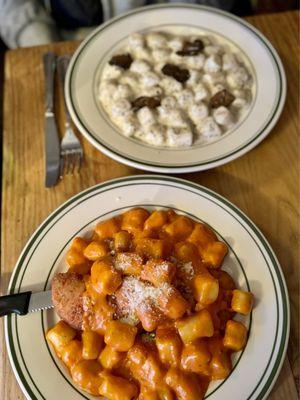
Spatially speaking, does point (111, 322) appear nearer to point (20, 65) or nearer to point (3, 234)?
point (3, 234)

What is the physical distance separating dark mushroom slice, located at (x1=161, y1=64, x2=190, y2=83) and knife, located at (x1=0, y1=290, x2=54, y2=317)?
74 centimetres

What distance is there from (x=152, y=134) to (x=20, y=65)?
590 millimetres

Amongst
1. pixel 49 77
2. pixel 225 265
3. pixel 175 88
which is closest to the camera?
pixel 225 265

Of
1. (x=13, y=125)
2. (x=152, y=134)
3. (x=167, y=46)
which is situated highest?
(x=167, y=46)

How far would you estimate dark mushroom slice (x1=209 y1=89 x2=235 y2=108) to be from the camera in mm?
1379

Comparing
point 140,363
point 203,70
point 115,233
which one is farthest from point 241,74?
point 140,363

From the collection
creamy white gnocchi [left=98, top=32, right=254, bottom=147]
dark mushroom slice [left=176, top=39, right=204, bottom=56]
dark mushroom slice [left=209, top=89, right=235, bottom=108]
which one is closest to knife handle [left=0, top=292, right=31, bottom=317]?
creamy white gnocchi [left=98, top=32, right=254, bottom=147]

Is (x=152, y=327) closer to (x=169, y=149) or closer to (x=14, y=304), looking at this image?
(x=14, y=304)

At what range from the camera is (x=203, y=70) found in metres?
1.48

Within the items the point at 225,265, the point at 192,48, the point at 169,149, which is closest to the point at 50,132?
the point at 169,149

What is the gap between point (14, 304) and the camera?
1065mm

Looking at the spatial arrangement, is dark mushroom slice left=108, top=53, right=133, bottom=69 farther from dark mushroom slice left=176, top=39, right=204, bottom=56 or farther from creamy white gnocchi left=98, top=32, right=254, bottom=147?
dark mushroom slice left=176, top=39, right=204, bottom=56

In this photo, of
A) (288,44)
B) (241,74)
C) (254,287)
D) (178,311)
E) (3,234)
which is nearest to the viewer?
(178,311)

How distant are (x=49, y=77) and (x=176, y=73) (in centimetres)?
42
